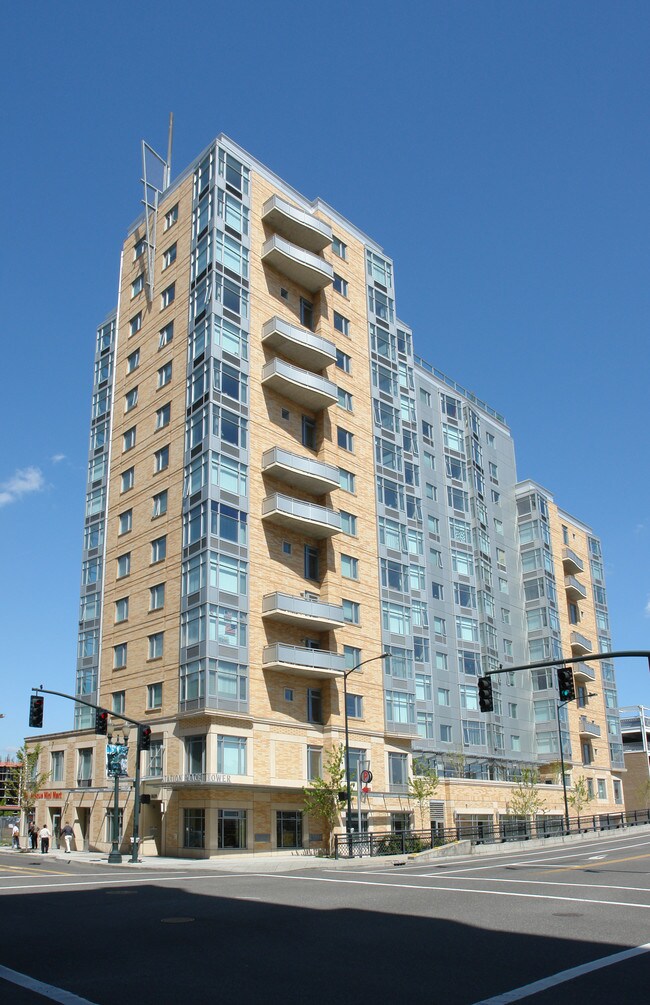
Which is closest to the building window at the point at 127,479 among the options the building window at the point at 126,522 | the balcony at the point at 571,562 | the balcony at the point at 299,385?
the building window at the point at 126,522

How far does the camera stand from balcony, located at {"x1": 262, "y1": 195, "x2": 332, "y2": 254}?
56.1 m

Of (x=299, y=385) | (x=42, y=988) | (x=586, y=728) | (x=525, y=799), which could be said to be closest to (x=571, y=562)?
(x=586, y=728)

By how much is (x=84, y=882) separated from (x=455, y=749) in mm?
42225

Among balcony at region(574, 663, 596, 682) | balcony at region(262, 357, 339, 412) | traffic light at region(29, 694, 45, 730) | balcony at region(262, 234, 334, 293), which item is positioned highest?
balcony at region(262, 234, 334, 293)

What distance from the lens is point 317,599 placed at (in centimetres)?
5206

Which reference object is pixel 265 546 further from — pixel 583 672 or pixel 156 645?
pixel 583 672

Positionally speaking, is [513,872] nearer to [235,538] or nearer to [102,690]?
[235,538]

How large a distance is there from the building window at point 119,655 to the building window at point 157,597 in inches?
146

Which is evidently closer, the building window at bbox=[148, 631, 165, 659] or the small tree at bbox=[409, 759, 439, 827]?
the building window at bbox=[148, 631, 165, 659]

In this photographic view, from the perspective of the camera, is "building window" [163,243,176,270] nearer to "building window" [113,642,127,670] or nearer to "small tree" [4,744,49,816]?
"building window" [113,642,127,670]

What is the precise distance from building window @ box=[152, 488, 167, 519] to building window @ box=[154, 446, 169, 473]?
5.16 ft

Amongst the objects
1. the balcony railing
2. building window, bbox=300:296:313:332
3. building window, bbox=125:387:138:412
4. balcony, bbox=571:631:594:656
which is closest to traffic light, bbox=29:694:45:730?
building window, bbox=125:387:138:412

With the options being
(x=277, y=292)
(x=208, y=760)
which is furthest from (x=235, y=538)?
(x=277, y=292)

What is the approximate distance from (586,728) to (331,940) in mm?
71660
